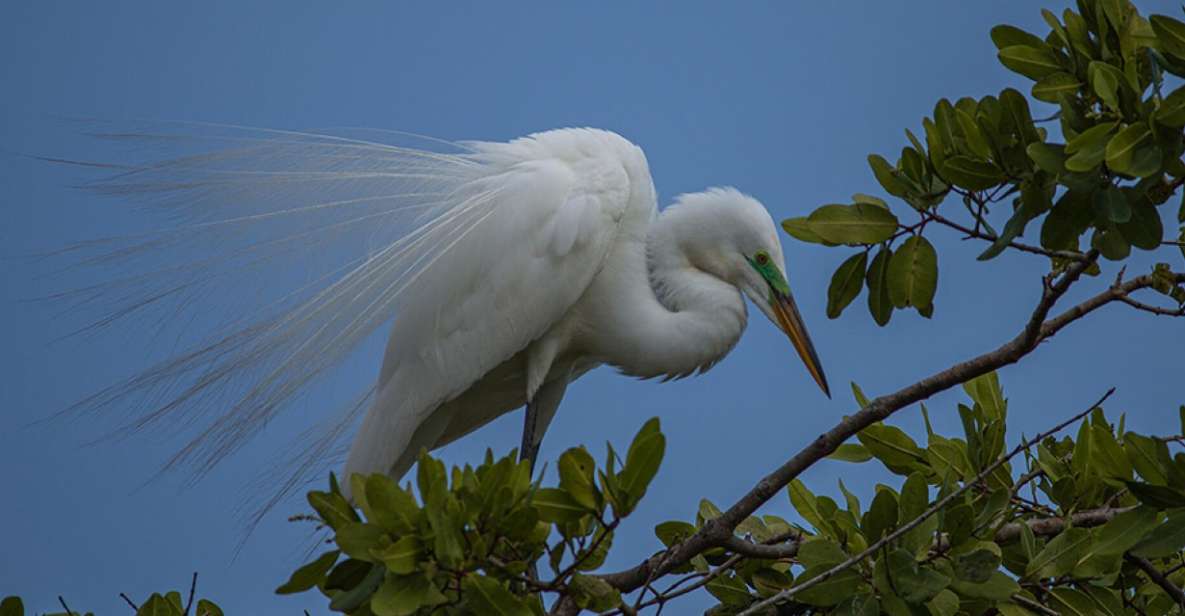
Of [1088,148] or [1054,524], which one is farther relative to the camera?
[1054,524]

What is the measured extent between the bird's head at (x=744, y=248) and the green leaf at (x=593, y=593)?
1928 mm

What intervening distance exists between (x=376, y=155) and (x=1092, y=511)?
2422mm

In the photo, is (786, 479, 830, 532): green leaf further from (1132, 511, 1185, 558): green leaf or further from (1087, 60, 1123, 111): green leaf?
(1087, 60, 1123, 111): green leaf

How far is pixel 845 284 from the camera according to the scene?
116 inches

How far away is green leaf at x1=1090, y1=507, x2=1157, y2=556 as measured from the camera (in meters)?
2.62

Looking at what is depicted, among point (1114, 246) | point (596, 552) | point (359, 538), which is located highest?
point (1114, 246)

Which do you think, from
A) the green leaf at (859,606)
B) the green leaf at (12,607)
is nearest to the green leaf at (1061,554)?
the green leaf at (859,606)

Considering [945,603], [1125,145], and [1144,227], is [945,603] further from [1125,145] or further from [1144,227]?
[1125,145]

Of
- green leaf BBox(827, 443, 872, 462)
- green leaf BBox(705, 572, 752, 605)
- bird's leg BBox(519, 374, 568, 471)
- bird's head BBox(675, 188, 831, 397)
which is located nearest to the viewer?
green leaf BBox(705, 572, 752, 605)

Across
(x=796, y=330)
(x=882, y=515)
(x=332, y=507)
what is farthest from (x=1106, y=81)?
(x=796, y=330)

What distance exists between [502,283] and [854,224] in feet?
5.22

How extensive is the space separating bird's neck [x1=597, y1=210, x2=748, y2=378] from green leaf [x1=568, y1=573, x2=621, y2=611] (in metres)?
1.84

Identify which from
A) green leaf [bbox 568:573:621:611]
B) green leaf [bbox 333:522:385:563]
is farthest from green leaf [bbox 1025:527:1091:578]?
green leaf [bbox 333:522:385:563]

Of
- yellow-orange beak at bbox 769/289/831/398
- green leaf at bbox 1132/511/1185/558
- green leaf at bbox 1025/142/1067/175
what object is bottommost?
green leaf at bbox 1132/511/1185/558
